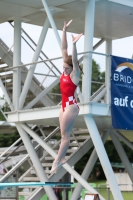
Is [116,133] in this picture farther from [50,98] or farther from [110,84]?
[110,84]

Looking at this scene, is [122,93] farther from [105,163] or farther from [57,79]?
[57,79]

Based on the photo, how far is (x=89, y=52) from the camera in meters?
18.8

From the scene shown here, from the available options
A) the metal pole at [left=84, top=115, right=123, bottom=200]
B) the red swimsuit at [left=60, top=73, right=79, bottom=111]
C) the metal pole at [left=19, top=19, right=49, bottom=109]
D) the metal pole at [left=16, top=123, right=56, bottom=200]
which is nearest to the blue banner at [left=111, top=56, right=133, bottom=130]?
the metal pole at [left=84, top=115, right=123, bottom=200]

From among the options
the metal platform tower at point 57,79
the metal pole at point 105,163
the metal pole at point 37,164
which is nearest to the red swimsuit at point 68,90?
the metal platform tower at point 57,79

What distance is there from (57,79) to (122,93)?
8.25 ft

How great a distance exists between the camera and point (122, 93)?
19.4 metres

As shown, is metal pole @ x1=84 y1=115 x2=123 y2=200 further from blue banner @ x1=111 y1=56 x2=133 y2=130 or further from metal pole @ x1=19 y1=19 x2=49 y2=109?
metal pole @ x1=19 y1=19 x2=49 y2=109

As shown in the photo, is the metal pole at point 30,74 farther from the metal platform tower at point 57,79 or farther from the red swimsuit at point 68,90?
the red swimsuit at point 68,90

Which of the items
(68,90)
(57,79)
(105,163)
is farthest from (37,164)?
(68,90)

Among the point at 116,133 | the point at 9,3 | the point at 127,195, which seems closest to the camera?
the point at 9,3

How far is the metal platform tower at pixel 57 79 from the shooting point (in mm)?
19203

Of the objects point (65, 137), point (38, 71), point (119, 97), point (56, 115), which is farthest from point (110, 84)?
point (65, 137)

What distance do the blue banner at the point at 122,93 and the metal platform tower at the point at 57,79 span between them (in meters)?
0.18

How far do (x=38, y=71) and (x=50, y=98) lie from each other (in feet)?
6.58
